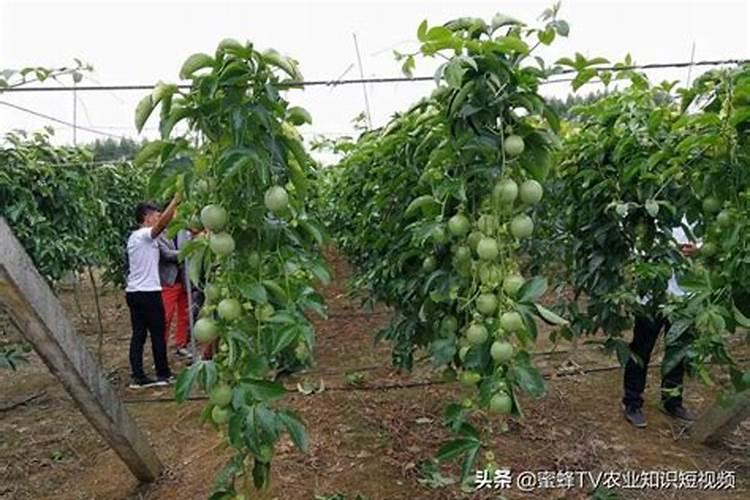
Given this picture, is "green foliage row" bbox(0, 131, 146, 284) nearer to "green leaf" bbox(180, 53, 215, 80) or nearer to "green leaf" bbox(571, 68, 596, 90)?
"green leaf" bbox(180, 53, 215, 80)

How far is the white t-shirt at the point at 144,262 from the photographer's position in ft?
12.6

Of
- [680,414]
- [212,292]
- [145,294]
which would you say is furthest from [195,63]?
[680,414]

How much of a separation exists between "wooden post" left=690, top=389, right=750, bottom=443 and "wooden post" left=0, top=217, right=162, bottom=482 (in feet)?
7.61

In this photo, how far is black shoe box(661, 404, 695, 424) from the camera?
321 cm

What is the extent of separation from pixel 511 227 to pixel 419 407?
2079mm

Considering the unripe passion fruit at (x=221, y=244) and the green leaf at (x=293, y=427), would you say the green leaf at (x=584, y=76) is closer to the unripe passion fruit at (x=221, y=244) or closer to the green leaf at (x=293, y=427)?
the unripe passion fruit at (x=221, y=244)

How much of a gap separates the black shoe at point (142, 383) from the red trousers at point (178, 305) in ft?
1.13

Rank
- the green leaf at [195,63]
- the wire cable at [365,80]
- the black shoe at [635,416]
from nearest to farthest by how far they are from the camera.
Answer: the green leaf at [195,63] → the wire cable at [365,80] → the black shoe at [635,416]

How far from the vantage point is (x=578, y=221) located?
286cm

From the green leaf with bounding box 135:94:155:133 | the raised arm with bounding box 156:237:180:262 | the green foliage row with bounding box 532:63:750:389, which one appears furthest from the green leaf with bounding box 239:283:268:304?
the raised arm with bounding box 156:237:180:262

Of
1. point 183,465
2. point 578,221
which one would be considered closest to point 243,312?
point 183,465

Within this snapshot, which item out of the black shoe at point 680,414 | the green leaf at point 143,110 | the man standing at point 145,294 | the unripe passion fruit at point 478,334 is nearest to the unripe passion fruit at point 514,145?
the unripe passion fruit at point 478,334

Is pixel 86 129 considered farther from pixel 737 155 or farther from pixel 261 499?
pixel 737 155

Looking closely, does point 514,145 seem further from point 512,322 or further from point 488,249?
point 512,322
